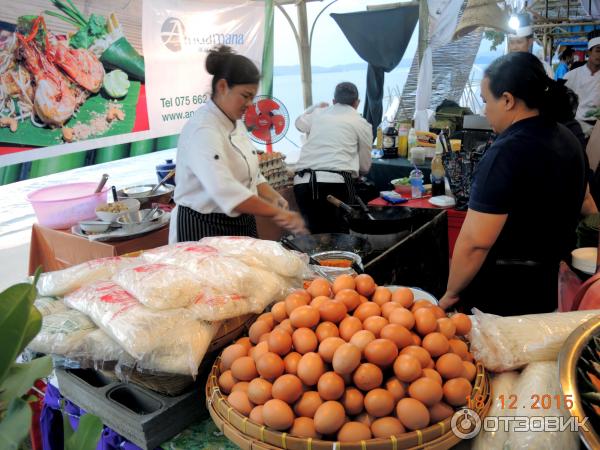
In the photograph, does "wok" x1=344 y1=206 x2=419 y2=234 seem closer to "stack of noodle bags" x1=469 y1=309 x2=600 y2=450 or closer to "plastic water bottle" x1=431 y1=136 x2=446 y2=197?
"plastic water bottle" x1=431 y1=136 x2=446 y2=197

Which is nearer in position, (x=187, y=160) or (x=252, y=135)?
(x=187, y=160)

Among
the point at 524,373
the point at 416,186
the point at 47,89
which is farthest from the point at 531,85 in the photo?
the point at 47,89

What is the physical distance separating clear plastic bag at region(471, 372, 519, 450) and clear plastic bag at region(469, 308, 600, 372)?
3 centimetres

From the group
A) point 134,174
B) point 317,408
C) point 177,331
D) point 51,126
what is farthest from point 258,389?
point 134,174

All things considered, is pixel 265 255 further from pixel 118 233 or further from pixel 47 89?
pixel 47 89

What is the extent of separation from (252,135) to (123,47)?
62.3 inches

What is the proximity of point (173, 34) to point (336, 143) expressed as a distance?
1793 millimetres

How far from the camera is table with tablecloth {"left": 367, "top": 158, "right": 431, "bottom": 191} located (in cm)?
461

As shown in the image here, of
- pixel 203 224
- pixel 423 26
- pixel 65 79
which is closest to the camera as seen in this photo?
pixel 203 224

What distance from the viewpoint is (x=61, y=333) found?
4.04ft

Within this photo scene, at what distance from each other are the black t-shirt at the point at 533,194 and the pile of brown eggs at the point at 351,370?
2.76ft

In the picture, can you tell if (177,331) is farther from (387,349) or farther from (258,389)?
(387,349)

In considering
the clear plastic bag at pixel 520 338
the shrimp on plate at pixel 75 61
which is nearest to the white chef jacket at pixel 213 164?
the shrimp on plate at pixel 75 61

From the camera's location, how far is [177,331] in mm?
1188
